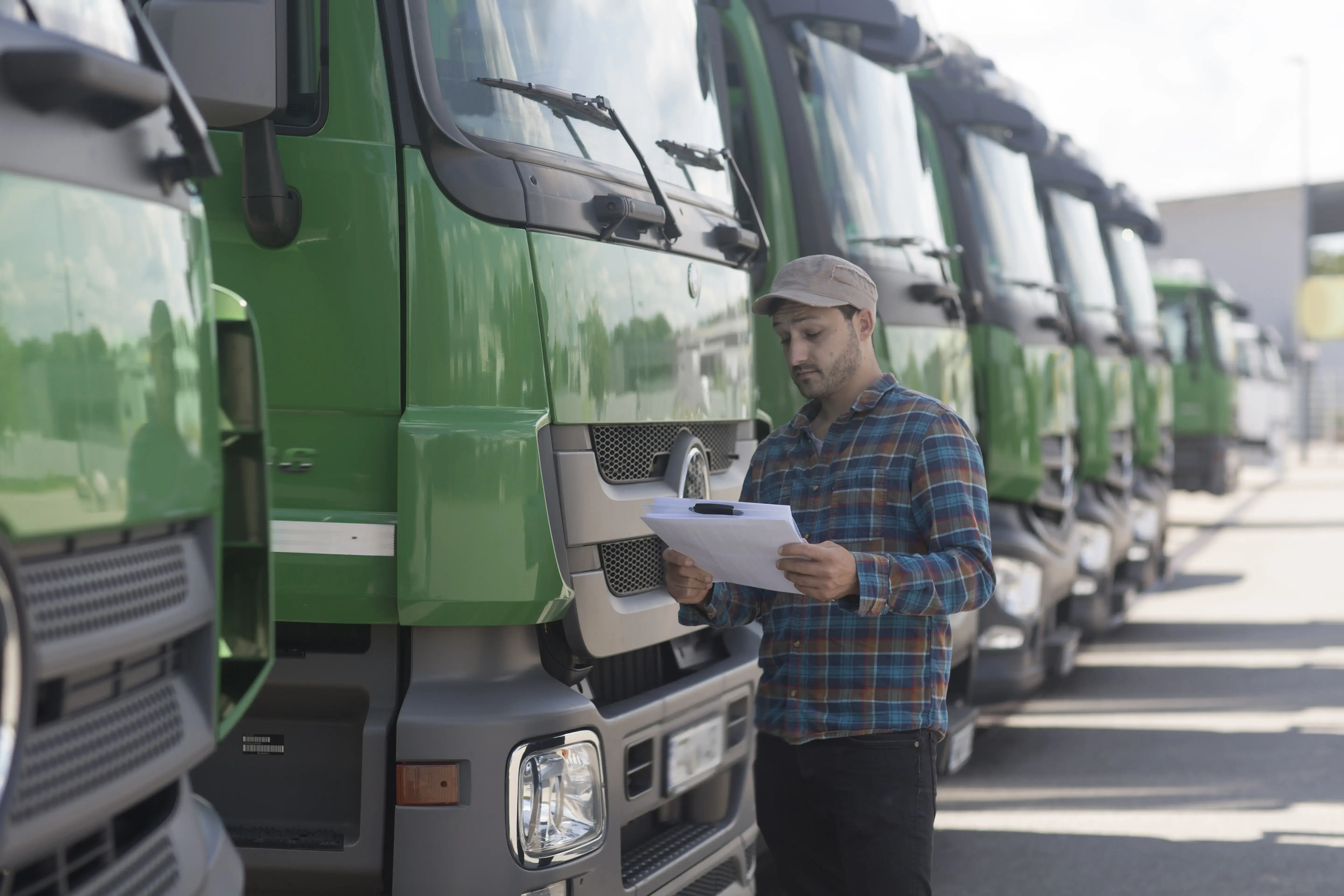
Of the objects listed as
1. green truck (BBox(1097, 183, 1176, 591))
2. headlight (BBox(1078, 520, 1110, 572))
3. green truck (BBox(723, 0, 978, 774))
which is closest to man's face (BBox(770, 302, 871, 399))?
green truck (BBox(723, 0, 978, 774))

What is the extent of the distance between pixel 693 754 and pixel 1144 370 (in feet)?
28.6

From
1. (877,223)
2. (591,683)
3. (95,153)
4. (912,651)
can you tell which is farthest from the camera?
(877,223)

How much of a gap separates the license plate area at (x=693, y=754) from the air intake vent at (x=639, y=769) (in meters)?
0.08

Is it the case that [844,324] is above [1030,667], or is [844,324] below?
above

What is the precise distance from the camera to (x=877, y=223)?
5531 mm

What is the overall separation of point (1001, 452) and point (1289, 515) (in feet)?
55.3

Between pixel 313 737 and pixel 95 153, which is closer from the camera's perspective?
pixel 95 153

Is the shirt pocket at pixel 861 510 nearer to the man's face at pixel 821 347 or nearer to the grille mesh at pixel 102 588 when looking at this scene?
the man's face at pixel 821 347

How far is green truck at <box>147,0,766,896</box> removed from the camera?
2.99 m

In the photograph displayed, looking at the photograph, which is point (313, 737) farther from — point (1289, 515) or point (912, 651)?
point (1289, 515)

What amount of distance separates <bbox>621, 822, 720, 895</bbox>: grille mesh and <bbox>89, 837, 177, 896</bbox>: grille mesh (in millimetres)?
1485

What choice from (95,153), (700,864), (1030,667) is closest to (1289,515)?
(1030,667)

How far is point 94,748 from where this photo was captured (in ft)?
5.97

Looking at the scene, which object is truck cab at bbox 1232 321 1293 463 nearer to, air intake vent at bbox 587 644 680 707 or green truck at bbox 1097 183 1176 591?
green truck at bbox 1097 183 1176 591
